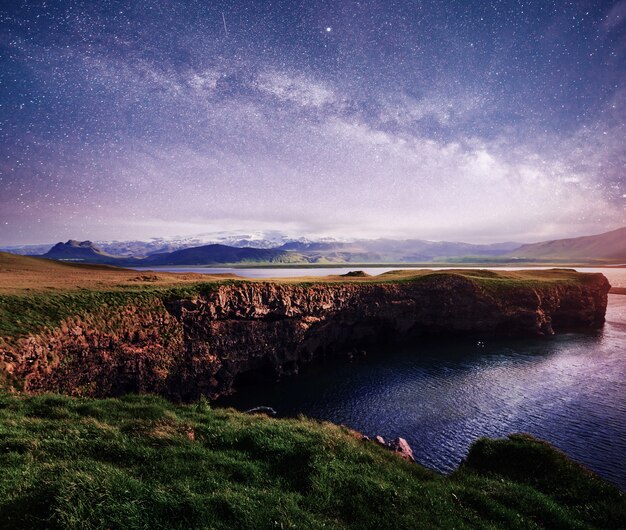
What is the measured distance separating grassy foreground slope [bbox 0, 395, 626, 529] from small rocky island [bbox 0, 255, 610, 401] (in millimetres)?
18664

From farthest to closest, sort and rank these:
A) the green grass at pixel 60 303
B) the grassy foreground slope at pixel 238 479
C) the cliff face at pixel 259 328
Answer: the cliff face at pixel 259 328
the green grass at pixel 60 303
the grassy foreground slope at pixel 238 479

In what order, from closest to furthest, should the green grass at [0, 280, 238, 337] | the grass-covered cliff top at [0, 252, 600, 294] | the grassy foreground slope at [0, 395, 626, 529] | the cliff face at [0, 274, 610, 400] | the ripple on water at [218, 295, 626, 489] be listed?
the grassy foreground slope at [0, 395, 626, 529]
the green grass at [0, 280, 238, 337]
the ripple on water at [218, 295, 626, 489]
the cliff face at [0, 274, 610, 400]
the grass-covered cliff top at [0, 252, 600, 294]

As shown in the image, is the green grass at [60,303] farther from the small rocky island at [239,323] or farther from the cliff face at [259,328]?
the cliff face at [259,328]

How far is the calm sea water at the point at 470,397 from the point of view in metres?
36.4

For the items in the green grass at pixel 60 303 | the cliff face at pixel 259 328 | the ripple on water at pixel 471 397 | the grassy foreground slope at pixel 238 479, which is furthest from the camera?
the cliff face at pixel 259 328

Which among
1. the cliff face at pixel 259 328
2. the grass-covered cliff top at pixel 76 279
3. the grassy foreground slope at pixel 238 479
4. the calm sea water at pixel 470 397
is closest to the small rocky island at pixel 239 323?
the cliff face at pixel 259 328

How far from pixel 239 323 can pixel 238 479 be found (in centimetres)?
4720

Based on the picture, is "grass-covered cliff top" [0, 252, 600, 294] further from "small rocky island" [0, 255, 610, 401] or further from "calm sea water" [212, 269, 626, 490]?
"calm sea water" [212, 269, 626, 490]

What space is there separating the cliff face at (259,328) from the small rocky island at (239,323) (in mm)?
174

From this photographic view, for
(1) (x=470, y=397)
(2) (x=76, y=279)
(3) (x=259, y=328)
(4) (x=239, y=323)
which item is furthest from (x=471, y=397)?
(2) (x=76, y=279)

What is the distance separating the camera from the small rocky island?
1500 inches

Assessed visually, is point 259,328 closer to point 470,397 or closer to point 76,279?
point 76,279

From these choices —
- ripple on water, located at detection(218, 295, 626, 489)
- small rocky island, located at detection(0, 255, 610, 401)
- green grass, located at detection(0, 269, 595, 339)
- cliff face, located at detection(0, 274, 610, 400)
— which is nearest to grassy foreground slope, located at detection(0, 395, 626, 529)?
ripple on water, located at detection(218, 295, 626, 489)

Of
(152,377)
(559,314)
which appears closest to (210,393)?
(152,377)
